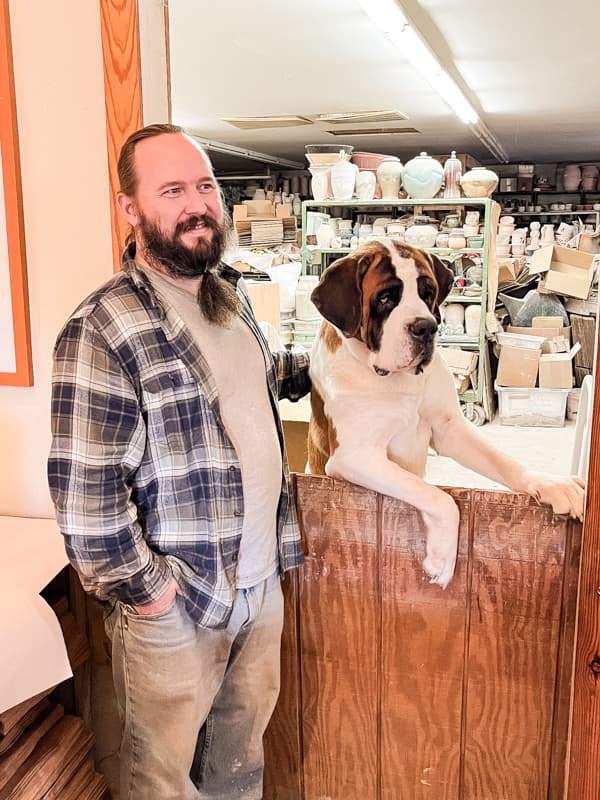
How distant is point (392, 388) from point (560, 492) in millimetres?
397

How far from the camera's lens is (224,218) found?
1545 mm

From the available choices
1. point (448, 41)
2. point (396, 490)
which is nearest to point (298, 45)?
point (448, 41)

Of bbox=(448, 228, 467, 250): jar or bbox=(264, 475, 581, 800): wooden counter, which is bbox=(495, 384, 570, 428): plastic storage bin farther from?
bbox=(264, 475, 581, 800): wooden counter

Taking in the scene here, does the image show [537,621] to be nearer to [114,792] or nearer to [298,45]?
[114,792]

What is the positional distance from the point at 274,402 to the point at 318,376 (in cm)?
17

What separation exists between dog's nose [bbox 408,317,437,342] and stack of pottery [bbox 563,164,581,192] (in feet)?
28.8

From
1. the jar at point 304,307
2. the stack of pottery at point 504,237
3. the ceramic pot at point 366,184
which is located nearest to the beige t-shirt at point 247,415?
the jar at point 304,307

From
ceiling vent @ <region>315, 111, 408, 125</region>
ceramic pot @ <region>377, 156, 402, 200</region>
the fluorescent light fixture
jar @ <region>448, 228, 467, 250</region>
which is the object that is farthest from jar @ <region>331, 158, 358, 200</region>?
the fluorescent light fixture

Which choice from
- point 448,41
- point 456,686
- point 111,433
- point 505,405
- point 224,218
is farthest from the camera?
point 505,405

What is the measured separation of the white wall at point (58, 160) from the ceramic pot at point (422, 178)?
279 centimetres

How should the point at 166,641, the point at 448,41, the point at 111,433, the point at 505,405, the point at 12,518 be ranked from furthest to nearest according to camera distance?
1. the point at 505,405
2. the point at 448,41
3. the point at 12,518
4. the point at 166,641
5. the point at 111,433

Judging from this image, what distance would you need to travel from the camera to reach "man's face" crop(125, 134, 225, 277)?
141 cm

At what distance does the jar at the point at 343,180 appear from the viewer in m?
3.62

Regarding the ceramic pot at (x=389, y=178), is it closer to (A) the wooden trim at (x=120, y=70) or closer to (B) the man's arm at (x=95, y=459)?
(A) the wooden trim at (x=120, y=70)
